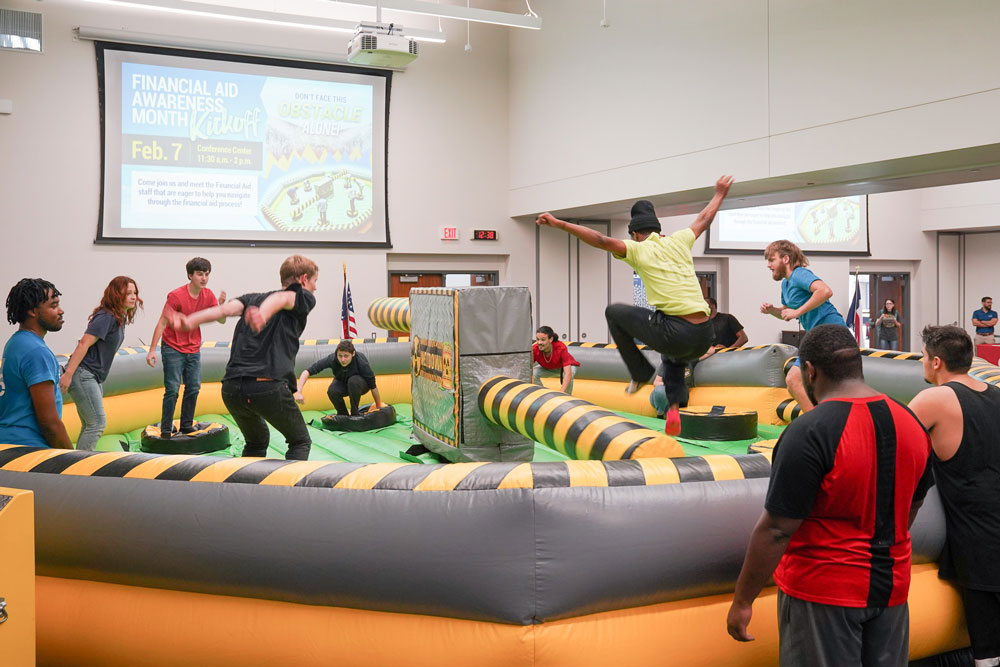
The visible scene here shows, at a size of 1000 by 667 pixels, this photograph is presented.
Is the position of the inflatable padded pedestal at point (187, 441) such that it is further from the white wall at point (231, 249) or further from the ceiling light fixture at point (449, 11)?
the ceiling light fixture at point (449, 11)

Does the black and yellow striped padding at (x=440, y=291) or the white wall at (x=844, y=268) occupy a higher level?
the white wall at (x=844, y=268)

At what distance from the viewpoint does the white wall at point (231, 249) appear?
29.0 ft

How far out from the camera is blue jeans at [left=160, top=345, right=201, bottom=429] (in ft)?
19.1

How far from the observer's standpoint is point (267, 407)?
4156mm

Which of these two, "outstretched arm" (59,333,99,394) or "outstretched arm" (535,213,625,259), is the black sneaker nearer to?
"outstretched arm" (59,333,99,394)

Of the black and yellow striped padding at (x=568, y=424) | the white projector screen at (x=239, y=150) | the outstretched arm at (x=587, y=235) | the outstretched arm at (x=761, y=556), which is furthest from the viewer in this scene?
the white projector screen at (x=239, y=150)

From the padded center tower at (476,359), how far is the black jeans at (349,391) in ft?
5.14

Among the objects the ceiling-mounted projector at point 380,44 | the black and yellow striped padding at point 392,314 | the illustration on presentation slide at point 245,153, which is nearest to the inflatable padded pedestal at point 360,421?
the black and yellow striped padding at point 392,314

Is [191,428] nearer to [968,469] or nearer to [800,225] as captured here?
[968,469]

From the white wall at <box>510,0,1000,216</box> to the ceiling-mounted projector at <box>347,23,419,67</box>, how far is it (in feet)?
8.46

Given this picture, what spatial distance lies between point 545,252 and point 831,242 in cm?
555

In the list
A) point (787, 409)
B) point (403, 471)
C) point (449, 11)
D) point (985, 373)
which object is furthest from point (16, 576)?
point (449, 11)

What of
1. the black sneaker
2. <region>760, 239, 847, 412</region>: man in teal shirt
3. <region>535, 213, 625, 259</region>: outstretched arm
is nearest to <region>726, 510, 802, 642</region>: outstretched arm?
<region>535, 213, 625, 259</region>: outstretched arm

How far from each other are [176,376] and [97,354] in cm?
88
